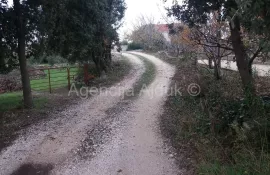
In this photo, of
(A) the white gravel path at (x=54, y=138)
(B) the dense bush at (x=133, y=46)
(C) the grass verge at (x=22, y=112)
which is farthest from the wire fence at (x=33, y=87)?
(B) the dense bush at (x=133, y=46)

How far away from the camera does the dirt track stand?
540cm

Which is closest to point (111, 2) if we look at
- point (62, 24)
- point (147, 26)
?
point (62, 24)

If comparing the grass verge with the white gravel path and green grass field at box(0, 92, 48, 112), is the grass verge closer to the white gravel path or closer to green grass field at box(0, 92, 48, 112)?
green grass field at box(0, 92, 48, 112)

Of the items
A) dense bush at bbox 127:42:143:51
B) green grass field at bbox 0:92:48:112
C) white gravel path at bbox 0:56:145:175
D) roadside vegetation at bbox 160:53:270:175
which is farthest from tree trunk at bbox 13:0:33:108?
dense bush at bbox 127:42:143:51

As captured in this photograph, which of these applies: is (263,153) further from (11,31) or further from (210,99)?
(11,31)

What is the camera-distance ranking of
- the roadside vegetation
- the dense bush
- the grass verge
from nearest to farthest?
the roadside vegetation, the grass verge, the dense bush

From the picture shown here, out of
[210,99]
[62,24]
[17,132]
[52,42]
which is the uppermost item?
[62,24]

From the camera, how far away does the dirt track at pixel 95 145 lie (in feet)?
17.7

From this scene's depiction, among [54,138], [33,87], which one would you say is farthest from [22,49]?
[33,87]

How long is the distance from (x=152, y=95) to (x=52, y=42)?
4428 mm

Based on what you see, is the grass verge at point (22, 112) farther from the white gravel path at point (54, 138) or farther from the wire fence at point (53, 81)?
the wire fence at point (53, 81)

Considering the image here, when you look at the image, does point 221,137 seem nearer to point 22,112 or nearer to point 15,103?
point 22,112

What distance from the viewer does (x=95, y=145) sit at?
648cm

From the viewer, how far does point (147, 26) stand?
3888cm
